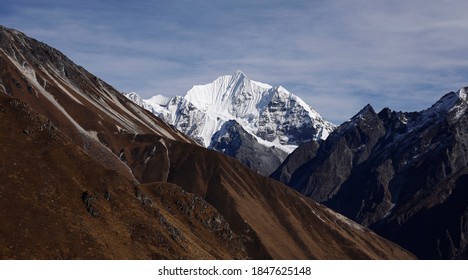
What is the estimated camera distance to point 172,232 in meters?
189

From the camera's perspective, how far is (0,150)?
17775 centimetres

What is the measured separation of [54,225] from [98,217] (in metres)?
14.4

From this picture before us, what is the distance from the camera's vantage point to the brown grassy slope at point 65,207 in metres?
155

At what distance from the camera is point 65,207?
16825 centimetres

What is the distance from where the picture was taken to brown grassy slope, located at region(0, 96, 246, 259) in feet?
508
